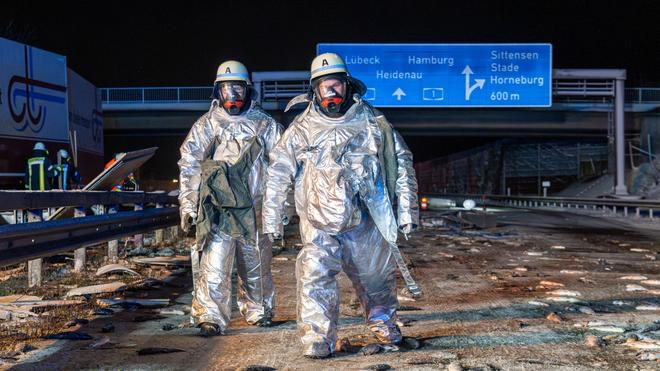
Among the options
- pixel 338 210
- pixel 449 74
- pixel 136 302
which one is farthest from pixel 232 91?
pixel 449 74

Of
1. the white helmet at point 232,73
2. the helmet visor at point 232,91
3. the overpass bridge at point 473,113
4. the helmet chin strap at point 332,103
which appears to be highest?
the overpass bridge at point 473,113

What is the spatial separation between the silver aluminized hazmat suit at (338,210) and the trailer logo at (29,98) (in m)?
11.4

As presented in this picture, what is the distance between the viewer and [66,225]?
24.5ft

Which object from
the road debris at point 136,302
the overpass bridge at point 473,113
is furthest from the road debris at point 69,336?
the overpass bridge at point 473,113

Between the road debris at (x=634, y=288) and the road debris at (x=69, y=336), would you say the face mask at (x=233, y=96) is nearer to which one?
the road debris at (x=69, y=336)

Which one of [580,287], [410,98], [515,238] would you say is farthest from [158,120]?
[580,287]

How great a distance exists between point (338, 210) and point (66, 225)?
12.0ft

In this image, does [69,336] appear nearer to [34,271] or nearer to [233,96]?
[233,96]

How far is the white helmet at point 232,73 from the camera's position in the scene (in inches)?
242

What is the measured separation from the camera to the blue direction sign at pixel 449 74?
2959 centimetres

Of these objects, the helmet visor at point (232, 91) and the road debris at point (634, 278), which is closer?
the helmet visor at point (232, 91)

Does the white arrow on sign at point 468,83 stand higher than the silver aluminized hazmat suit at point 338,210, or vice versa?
the white arrow on sign at point 468,83

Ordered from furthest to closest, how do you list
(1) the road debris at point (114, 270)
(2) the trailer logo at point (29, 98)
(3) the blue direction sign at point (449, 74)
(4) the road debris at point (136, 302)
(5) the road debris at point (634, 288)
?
(3) the blue direction sign at point (449, 74) → (2) the trailer logo at point (29, 98) → (1) the road debris at point (114, 270) → (5) the road debris at point (634, 288) → (4) the road debris at point (136, 302)

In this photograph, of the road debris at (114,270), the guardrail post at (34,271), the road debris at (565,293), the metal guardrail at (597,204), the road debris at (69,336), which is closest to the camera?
the road debris at (69,336)
